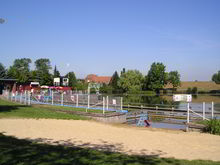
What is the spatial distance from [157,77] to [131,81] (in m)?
10.4

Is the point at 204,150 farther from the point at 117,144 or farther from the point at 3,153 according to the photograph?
the point at 3,153

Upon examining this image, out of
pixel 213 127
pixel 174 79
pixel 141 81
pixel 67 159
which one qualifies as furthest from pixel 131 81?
pixel 67 159

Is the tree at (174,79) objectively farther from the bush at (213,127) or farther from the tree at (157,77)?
the bush at (213,127)

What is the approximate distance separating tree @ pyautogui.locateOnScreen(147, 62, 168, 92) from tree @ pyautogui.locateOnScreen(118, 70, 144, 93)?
11.8 ft

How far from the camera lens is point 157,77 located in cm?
8969

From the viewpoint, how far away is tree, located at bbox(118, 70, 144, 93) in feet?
282

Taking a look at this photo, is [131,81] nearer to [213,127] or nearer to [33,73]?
[33,73]

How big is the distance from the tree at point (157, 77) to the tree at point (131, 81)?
3.59 metres

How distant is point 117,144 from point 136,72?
83327 mm

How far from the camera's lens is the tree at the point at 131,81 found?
86.0 m

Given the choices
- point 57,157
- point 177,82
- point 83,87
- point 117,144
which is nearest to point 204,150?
point 117,144

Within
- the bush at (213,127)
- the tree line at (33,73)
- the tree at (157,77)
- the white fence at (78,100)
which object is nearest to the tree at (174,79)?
the tree at (157,77)

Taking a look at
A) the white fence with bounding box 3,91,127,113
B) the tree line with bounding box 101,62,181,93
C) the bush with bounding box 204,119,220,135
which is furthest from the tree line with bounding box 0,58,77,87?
the bush with bounding box 204,119,220,135

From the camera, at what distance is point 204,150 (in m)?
8.32
